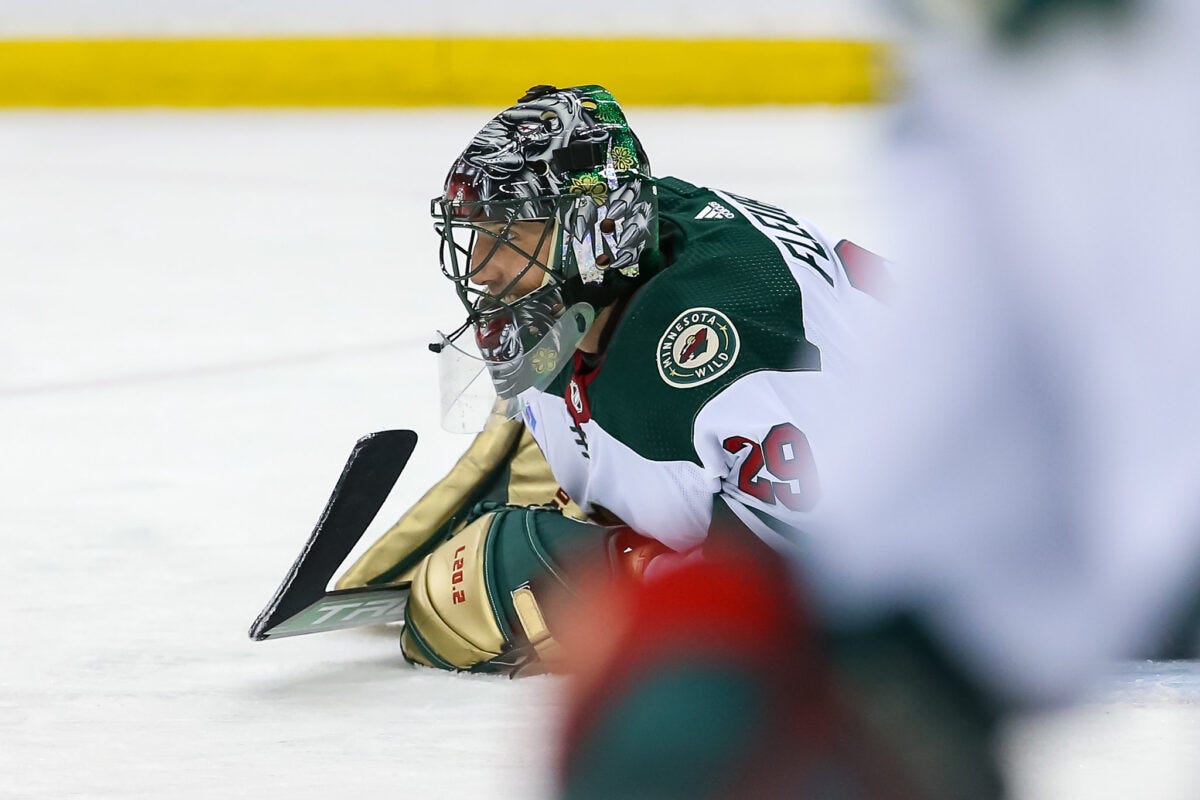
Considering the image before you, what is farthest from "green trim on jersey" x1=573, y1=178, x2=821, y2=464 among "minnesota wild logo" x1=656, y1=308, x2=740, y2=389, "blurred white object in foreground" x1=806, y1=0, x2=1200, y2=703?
"blurred white object in foreground" x1=806, y1=0, x2=1200, y2=703

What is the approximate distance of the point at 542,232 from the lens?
5.16ft

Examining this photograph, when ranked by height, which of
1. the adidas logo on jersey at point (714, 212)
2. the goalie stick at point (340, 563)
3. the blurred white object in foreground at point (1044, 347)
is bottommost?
the goalie stick at point (340, 563)

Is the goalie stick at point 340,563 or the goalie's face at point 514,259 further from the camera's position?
the goalie stick at point 340,563

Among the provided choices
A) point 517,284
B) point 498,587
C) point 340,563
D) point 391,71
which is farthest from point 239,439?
point 391,71

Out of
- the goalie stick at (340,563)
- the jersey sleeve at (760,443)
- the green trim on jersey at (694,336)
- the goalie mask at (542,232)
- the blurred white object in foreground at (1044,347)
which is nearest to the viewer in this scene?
the blurred white object in foreground at (1044,347)

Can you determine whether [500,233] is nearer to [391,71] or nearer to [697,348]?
[697,348]

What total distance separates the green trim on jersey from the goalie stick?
307 millimetres

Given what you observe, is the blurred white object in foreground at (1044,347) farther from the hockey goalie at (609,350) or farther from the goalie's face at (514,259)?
the goalie's face at (514,259)

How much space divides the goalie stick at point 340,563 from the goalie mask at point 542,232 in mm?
227

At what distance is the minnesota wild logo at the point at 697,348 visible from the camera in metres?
1.45

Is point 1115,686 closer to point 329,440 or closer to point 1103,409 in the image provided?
point 1103,409

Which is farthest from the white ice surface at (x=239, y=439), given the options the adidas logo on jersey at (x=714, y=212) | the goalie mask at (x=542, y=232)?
the adidas logo on jersey at (x=714, y=212)

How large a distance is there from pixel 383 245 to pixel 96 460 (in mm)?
1754

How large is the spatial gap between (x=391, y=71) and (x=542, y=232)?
426 centimetres
